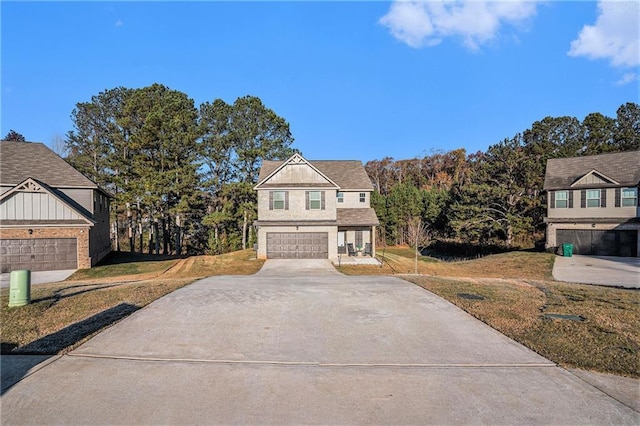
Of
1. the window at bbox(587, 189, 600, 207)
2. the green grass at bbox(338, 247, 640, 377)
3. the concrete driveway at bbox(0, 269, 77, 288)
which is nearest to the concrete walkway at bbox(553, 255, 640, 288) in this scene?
the green grass at bbox(338, 247, 640, 377)

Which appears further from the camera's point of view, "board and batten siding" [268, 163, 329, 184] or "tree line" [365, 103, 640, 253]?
"tree line" [365, 103, 640, 253]

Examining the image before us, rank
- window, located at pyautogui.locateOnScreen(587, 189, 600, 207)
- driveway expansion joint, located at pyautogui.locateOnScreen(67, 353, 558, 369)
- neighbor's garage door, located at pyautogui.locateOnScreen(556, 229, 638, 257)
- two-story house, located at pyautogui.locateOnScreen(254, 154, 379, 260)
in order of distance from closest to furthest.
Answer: driveway expansion joint, located at pyautogui.locateOnScreen(67, 353, 558, 369) → neighbor's garage door, located at pyautogui.locateOnScreen(556, 229, 638, 257) → two-story house, located at pyautogui.locateOnScreen(254, 154, 379, 260) → window, located at pyautogui.locateOnScreen(587, 189, 600, 207)

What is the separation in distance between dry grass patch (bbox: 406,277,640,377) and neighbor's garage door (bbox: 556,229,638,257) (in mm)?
16304

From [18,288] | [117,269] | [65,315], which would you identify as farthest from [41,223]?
[65,315]

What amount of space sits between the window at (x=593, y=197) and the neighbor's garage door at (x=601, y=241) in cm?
221

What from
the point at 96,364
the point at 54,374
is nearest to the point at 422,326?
the point at 96,364

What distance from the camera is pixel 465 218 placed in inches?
1548

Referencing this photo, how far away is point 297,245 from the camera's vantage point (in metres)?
28.5

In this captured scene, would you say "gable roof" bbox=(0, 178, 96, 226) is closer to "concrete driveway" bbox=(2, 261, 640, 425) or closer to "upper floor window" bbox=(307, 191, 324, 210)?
"upper floor window" bbox=(307, 191, 324, 210)

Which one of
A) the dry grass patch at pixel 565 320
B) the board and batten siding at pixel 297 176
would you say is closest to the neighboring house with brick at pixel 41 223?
the board and batten siding at pixel 297 176

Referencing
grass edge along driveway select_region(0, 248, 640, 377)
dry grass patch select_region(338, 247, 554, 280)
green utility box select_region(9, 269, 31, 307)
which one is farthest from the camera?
dry grass patch select_region(338, 247, 554, 280)

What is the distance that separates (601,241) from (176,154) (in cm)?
3634

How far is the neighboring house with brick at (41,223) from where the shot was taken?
22.7 meters

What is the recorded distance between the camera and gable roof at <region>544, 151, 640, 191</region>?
29.6 m
